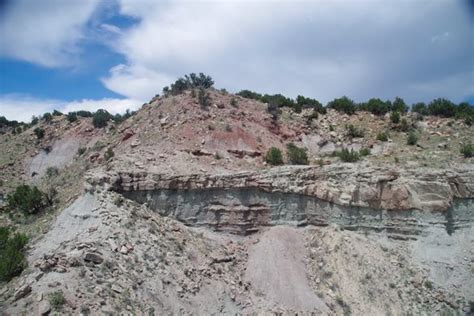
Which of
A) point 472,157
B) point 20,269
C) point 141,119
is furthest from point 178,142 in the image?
point 472,157

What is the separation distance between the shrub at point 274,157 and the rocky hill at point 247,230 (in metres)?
0.36

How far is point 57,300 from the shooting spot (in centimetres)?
→ 1377

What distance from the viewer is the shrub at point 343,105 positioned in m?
35.8

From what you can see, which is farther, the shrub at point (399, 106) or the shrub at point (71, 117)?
the shrub at point (71, 117)

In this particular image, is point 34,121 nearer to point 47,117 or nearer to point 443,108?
point 47,117

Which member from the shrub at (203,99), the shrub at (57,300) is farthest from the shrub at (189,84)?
the shrub at (57,300)

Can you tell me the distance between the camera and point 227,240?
2250 centimetres

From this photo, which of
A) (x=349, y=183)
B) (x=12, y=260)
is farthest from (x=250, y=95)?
(x=12, y=260)

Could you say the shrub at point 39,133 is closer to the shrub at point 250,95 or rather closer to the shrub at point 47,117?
the shrub at point 47,117

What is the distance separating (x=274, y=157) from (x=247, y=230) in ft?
18.4

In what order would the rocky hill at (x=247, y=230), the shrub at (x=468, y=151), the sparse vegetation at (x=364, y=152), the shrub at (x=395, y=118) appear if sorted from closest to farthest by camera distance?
the rocky hill at (x=247, y=230) → the shrub at (x=468, y=151) → the sparse vegetation at (x=364, y=152) → the shrub at (x=395, y=118)

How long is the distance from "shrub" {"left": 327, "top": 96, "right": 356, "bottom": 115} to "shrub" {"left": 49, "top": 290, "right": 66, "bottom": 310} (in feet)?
88.9

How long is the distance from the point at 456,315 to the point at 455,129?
1442 centimetres

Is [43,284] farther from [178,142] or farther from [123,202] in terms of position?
[178,142]
